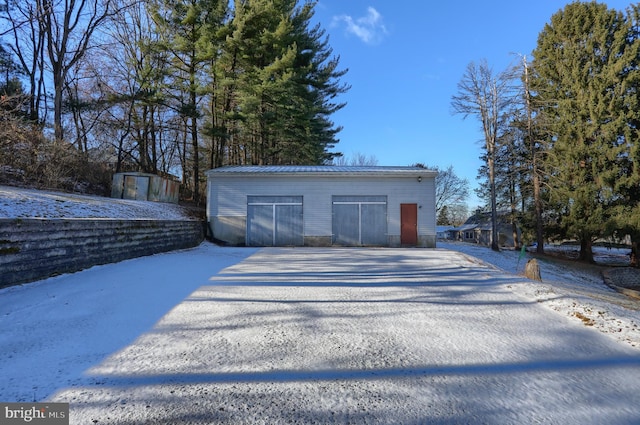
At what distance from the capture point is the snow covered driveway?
2.01 metres

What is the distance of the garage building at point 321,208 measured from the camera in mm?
13516

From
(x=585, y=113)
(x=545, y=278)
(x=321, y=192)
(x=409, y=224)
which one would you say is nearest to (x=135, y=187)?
(x=321, y=192)

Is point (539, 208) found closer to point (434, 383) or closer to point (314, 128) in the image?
point (314, 128)

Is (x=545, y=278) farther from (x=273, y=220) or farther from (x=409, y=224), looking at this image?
(x=273, y=220)

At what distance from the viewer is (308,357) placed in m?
2.71

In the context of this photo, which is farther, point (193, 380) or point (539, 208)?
point (539, 208)

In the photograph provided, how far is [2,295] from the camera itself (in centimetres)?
411

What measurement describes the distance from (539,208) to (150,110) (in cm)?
2343

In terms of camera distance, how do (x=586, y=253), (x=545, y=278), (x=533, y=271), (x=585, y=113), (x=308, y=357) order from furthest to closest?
1. (x=586, y=253)
2. (x=585, y=113)
3. (x=545, y=278)
4. (x=533, y=271)
5. (x=308, y=357)

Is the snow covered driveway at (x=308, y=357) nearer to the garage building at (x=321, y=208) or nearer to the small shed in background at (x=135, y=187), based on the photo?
the garage building at (x=321, y=208)

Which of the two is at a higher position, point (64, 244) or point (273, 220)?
point (273, 220)

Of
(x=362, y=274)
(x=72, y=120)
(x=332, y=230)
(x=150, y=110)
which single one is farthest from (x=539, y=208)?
(x=72, y=120)

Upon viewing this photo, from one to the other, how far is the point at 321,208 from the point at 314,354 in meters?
11.0

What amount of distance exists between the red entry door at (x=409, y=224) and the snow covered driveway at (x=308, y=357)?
8649 millimetres
